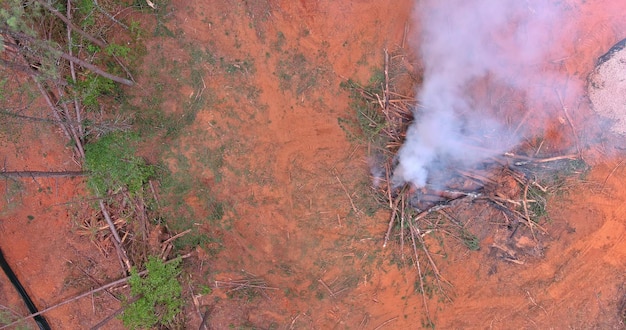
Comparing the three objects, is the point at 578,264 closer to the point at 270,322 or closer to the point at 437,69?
the point at 437,69

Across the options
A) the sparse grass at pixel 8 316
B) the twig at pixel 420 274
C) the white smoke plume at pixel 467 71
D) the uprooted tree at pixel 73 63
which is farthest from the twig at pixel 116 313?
the white smoke plume at pixel 467 71

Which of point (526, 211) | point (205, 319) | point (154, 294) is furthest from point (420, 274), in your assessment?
point (154, 294)

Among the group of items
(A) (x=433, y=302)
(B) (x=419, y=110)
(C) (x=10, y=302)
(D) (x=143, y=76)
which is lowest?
(C) (x=10, y=302)

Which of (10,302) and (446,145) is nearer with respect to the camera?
(446,145)

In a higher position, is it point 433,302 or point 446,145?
point 446,145

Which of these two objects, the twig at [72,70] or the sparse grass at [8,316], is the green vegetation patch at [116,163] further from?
the sparse grass at [8,316]

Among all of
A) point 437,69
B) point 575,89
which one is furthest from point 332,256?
Result: point 575,89

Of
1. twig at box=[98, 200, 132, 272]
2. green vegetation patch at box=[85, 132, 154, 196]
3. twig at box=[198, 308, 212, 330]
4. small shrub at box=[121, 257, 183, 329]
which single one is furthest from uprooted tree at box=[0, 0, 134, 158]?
twig at box=[198, 308, 212, 330]
